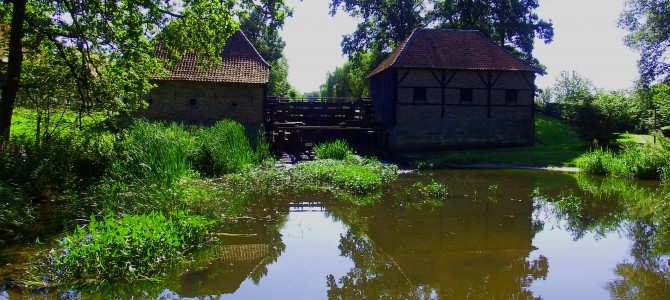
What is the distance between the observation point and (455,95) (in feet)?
83.2

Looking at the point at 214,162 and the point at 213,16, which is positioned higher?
the point at 213,16

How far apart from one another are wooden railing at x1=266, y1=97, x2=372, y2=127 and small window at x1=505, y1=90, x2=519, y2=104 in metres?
7.67

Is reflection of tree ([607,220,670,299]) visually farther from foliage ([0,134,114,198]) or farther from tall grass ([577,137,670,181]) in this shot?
tall grass ([577,137,670,181])

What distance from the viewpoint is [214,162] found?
1302 centimetres

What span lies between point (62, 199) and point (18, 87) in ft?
10.3

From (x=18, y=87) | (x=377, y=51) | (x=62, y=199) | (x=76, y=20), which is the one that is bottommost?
(x=62, y=199)

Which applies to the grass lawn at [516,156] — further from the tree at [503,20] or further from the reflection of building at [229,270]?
the reflection of building at [229,270]

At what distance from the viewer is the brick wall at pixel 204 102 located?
24234 mm

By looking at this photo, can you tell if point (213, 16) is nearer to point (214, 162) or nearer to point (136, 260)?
point (214, 162)

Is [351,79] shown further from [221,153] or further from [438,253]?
[438,253]

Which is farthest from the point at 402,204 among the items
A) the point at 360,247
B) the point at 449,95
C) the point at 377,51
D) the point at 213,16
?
the point at 377,51

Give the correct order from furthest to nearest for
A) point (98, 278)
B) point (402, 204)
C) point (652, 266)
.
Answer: point (402, 204) < point (652, 266) < point (98, 278)

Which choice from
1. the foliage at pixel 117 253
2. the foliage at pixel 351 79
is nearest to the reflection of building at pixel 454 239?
the foliage at pixel 117 253

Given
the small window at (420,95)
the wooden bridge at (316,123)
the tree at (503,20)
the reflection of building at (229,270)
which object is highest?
the tree at (503,20)
